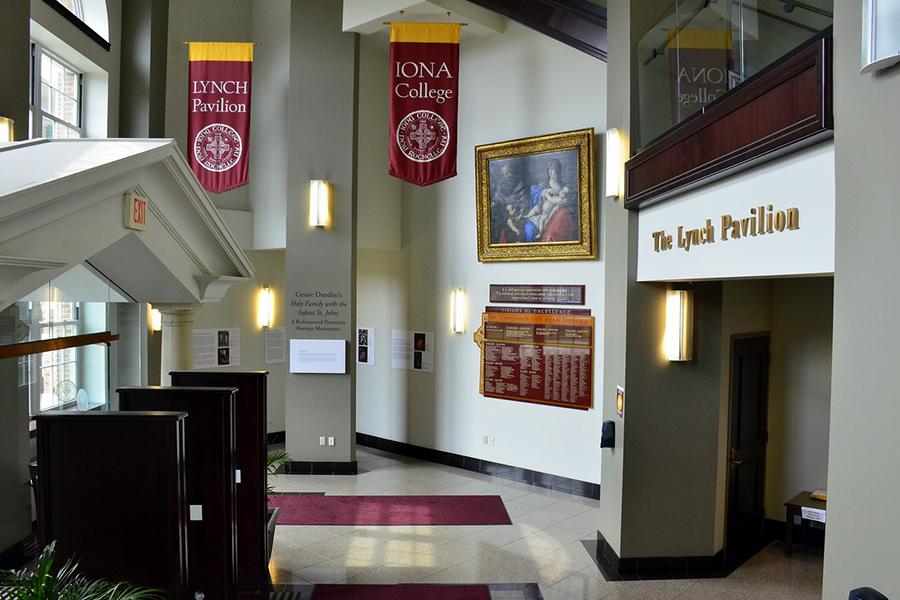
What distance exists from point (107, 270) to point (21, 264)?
6.19 feet

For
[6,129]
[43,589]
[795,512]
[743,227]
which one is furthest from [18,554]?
[795,512]

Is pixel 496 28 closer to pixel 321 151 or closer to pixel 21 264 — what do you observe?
pixel 321 151

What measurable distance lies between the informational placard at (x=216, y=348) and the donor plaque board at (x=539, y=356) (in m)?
4.30

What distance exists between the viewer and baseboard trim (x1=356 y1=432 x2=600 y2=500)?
9156 mm

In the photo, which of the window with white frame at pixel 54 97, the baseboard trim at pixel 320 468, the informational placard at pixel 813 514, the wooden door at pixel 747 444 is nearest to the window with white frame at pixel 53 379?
the window with white frame at pixel 54 97

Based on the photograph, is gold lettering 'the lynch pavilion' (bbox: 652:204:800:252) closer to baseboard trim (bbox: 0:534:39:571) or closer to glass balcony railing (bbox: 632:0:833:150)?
glass balcony railing (bbox: 632:0:833:150)

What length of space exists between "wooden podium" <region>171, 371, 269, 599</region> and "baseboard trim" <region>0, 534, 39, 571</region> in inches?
85.7

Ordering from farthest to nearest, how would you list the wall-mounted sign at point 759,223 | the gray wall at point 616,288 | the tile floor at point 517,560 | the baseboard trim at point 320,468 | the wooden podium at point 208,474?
the baseboard trim at point 320,468 < the gray wall at point 616,288 < the tile floor at point 517,560 < the wooden podium at point 208,474 < the wall-mounted sign at point 759,223

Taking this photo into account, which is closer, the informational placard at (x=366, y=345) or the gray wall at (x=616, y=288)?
the gray wall at (x=616, y=288)

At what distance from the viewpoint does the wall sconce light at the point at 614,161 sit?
21.5ft

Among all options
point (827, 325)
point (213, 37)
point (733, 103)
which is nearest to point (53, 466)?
point (733, 103)

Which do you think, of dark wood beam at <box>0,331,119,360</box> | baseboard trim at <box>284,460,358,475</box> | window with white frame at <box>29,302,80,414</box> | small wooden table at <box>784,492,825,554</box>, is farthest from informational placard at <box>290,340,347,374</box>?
small wooden table at <box>784,492,825,554</box>

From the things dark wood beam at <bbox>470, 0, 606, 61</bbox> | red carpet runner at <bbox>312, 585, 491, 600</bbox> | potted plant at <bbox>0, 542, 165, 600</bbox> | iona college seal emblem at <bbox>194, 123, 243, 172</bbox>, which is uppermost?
dark wood beam at <bbox>470, 0, 606, 61</bbox>

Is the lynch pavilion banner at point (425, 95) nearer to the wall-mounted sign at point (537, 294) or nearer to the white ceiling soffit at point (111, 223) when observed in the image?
the wall-mounted sign at point (537, 294)
